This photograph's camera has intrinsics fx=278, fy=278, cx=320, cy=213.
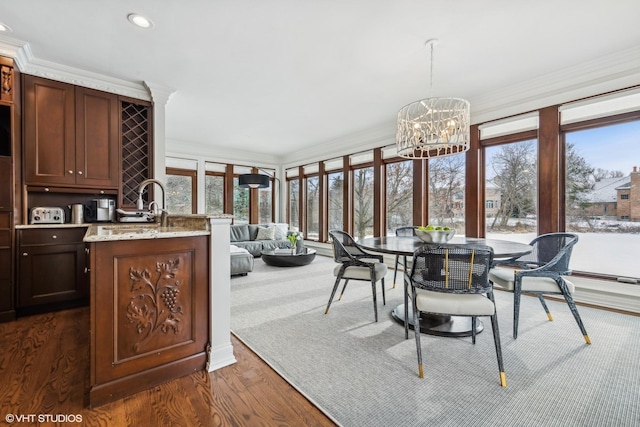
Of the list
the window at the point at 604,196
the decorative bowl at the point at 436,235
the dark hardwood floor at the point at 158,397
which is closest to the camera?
the dark hardwood floor at the point at 158,397

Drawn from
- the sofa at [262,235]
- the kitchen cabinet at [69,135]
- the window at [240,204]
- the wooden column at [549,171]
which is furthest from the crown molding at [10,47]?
the wooden column at [549,171]

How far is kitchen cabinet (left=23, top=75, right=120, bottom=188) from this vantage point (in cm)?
300

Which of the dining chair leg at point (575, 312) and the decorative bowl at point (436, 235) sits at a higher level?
the decorative bowl at point (436, 235)

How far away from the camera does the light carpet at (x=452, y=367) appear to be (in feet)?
4.88

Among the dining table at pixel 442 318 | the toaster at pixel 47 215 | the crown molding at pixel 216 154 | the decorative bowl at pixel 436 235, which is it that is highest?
the crown molding at pixel 216 154

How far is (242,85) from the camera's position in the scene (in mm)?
3725

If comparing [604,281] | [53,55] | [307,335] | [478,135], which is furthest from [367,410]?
[53,55]

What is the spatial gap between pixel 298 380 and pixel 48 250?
9.83 ft

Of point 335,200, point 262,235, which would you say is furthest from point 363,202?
point 262,235

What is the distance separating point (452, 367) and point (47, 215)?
419 cm

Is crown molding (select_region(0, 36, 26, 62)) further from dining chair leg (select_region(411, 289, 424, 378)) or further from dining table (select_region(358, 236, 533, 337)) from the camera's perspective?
dining chair leg (select_region(411, 289, 424, 378))

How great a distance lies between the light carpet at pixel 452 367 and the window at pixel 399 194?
2514mm

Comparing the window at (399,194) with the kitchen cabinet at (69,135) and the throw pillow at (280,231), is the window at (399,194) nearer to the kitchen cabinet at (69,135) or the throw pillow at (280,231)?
the throw pillow at (280,231)

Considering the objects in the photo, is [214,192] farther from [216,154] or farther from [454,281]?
[454,281]
